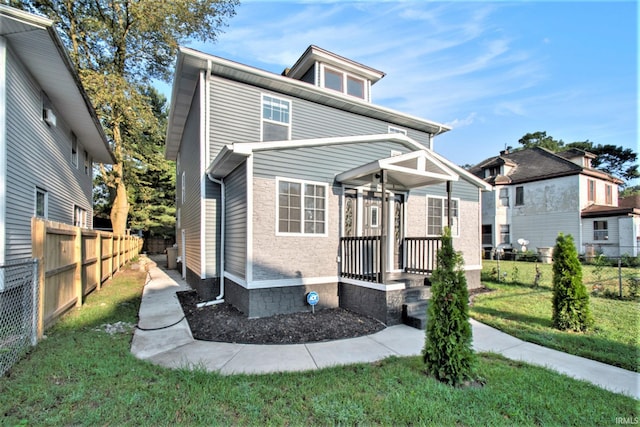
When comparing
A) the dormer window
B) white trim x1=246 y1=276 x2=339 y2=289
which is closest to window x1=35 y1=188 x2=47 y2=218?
white trim x1=246 y1=276 x2=339 y2=289

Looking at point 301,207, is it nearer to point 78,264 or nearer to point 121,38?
point 78,264

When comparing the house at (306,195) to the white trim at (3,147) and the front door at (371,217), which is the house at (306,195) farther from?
the white trim at (3,147)

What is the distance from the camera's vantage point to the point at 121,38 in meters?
14.5

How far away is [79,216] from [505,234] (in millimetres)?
24629

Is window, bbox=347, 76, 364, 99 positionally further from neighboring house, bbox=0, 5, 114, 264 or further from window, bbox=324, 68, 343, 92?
neighboring house, bbox=0, 5, 114, 264

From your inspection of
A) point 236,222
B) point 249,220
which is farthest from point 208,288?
point 249,220

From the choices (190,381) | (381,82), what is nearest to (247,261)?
(190,381)

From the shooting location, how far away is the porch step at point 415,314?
5475 mm

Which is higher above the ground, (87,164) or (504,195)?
(87,164)

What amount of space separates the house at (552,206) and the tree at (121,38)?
814 inches

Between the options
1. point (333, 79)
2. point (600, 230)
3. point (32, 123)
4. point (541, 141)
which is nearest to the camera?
point (32, 123)

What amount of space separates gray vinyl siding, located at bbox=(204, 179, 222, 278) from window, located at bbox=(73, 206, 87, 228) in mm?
7245

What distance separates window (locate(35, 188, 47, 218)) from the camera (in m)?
7.85

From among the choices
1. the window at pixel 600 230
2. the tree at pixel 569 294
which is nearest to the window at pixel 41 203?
the tree at pixel 569 294
